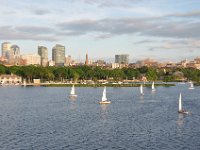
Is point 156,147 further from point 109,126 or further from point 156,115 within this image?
point 156,115

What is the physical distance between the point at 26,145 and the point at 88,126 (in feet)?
50.4

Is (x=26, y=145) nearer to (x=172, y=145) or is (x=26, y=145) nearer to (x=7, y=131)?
(x=7, y=131)

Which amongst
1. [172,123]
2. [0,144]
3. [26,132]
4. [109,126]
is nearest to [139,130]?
[109,126]

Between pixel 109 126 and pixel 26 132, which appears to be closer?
pixel 26 132

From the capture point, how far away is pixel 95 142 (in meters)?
49.1

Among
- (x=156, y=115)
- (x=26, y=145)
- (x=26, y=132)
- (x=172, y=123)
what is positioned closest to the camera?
(x=26, y=145)

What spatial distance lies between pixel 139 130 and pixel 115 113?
20313 millimetres

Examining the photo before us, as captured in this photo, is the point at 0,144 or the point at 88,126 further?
the point at 88,126

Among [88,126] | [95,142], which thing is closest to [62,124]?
[88,126]

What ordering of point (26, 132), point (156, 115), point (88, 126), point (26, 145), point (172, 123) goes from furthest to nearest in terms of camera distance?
point (156, 115) → point (172, 123) → point (88, 126) → point (26, 132) → point (26, 145)

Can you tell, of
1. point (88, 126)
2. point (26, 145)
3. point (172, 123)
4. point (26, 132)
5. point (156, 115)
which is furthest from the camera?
point (156, 115)

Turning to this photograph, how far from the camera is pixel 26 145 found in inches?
1832

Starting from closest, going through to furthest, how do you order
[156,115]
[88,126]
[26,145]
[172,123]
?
[26,145] < [88,126] < [172,123] < [156,115]

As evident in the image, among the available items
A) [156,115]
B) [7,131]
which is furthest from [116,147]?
[156,115]
